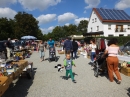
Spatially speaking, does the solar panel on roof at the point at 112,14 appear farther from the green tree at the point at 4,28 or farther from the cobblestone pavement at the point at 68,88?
the cobblestone pavement at the point at 68,88

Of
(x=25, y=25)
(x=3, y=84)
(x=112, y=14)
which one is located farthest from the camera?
(x=25, y=25)

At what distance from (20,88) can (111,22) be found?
3656 cm

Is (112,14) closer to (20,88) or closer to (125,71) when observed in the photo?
(125,71)

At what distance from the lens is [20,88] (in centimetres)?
624

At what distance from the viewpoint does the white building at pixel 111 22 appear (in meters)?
39.8

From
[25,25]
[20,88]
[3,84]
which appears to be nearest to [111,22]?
[25,25]

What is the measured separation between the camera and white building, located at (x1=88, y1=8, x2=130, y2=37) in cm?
3975

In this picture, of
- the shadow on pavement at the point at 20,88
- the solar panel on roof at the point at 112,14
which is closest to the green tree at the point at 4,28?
the solar panel on roof at the point at 112,14

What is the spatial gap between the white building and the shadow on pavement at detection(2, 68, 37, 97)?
108 feet

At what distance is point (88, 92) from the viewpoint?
561 centimetres

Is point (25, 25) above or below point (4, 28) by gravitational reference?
above

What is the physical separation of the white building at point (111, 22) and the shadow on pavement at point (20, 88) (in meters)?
33.1

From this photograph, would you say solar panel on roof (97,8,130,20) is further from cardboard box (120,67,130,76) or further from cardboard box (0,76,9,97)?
cardboard box (0,76,9,97)

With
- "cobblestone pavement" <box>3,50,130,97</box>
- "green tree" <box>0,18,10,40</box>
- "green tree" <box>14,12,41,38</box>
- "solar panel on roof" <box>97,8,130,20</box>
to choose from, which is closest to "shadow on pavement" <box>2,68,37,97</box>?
"cobblestone pavement" <box>3,50,130,97</box>
